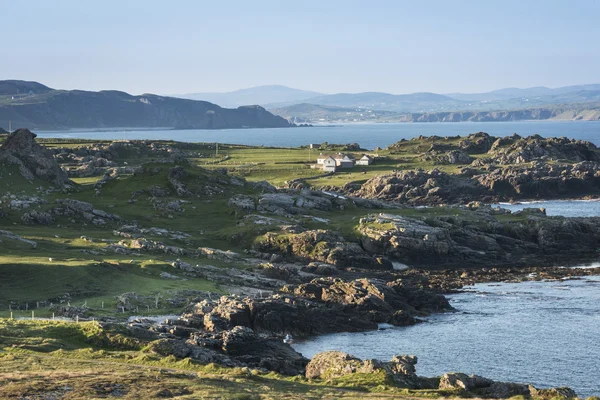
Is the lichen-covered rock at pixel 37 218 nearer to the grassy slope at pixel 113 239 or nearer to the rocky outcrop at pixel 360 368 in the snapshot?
the grassy slope at pixel 113 239

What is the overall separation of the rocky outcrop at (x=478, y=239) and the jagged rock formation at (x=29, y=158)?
53068mm

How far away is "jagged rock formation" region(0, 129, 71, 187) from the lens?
13375 cm

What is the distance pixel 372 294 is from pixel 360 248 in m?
24.8

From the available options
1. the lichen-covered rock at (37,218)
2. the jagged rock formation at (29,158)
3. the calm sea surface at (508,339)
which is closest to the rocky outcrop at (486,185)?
the jagged rock formation at (29,158)

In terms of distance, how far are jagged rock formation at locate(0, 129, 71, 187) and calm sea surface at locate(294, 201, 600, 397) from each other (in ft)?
240

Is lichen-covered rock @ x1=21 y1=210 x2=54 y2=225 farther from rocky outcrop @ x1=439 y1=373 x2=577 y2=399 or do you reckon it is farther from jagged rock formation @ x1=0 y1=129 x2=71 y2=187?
rocky outcrop @ x1=439 y1=373 x2=577 y2=399

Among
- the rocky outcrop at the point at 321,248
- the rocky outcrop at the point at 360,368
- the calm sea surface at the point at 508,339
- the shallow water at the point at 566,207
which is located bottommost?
the calm sea surface at the point at 508,339

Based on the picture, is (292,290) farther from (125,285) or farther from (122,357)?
(122,357)

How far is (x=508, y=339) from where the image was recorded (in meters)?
74.4

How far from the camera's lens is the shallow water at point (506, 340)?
64.6m

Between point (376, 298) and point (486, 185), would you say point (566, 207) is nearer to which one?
point (486, 185)

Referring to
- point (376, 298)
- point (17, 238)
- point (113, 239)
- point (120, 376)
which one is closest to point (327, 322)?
point (376, 298)

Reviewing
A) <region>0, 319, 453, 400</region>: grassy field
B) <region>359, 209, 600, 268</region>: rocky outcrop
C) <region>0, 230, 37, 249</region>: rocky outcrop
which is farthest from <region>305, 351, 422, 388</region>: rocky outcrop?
<region>359, 209, 600, 268</region>: rocky outcrop

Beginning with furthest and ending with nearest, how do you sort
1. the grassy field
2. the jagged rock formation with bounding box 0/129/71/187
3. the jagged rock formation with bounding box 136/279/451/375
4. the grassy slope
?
1. the jagged rock formation with bounding box 0/129/71/187
2. the grassy slope
3. the jagged rock formation with bounding box 136/279/451/375
4. the grassy field
